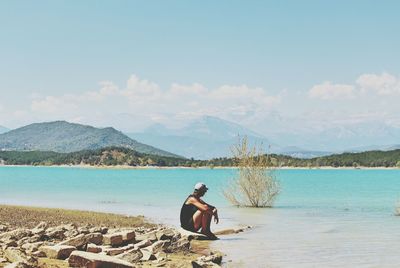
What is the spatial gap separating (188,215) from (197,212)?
36cm

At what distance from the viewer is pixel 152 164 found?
194000 mm

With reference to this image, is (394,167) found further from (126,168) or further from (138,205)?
(138,205)

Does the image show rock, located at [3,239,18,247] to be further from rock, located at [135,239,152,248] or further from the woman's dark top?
the woman's dark top

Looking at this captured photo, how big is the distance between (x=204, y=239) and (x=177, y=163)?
177773 millimetres

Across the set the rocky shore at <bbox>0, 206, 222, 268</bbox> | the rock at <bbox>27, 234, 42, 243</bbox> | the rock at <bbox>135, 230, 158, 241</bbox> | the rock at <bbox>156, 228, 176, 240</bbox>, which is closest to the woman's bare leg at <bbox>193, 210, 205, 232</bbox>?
the rocky shore at <bbox>0, 206, 222, 268</bbox>

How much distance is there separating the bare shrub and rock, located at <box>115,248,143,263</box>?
20767 mm

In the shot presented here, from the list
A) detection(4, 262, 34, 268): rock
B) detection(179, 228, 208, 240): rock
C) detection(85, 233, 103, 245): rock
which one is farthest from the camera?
detection(179, 228, 208, 240): rock

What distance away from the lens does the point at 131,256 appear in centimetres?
1290

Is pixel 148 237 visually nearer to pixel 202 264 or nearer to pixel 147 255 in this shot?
pixel 147 255

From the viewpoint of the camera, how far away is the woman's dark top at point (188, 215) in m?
18.1

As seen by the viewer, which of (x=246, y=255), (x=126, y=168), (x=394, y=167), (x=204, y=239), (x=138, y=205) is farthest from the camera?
(x=126, y=168)

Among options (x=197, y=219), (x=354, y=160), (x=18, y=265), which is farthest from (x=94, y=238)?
(x=354, y=160)

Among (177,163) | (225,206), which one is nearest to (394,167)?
(177,163)

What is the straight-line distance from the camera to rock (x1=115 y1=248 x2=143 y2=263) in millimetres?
12750
